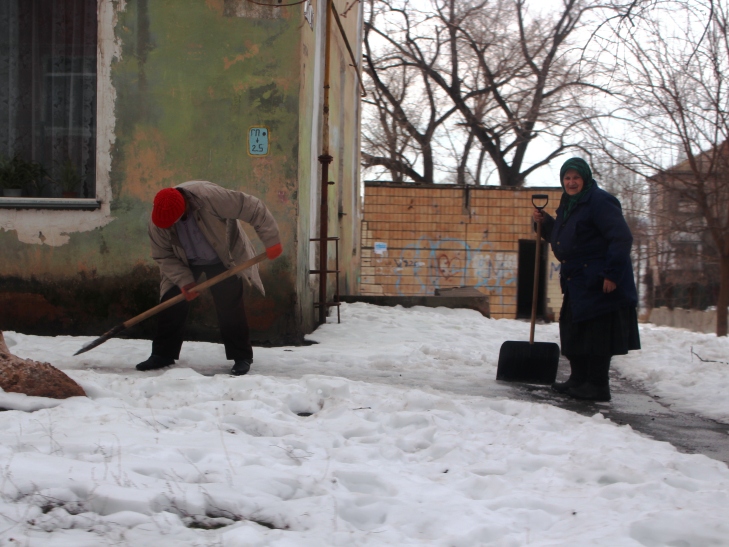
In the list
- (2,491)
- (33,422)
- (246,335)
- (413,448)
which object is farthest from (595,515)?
(246,335)

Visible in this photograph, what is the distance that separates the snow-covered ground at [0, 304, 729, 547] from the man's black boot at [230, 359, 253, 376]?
41 centimetres

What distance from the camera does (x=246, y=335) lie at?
554 centimetres

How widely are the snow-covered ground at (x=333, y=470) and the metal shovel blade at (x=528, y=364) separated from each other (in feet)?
1.69

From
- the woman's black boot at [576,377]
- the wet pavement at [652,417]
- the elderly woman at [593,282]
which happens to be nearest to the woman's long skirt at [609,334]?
the elderly woman at [593,282]

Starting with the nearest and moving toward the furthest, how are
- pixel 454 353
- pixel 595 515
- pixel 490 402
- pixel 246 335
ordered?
pixel 595 515
pixel 490 402
pixel 246 335
pixel 454 353

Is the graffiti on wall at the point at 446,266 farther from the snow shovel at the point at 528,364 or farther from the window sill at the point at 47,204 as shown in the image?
the snow shovel at the point at 528,364

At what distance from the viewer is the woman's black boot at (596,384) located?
5.17m

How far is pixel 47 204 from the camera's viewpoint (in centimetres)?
696

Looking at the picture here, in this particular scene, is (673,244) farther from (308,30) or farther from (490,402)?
(490,402)

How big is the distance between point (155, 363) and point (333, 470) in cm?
282

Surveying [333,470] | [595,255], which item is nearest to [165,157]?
[595,255]

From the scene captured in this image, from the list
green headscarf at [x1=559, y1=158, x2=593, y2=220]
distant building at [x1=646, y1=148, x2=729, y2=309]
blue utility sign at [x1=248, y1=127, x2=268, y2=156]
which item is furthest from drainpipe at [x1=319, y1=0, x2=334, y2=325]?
distant building at [x1=646, y1=148, x2=729, y2=309]

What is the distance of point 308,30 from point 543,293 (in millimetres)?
12531

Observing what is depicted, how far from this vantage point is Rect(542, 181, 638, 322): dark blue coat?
493cm
